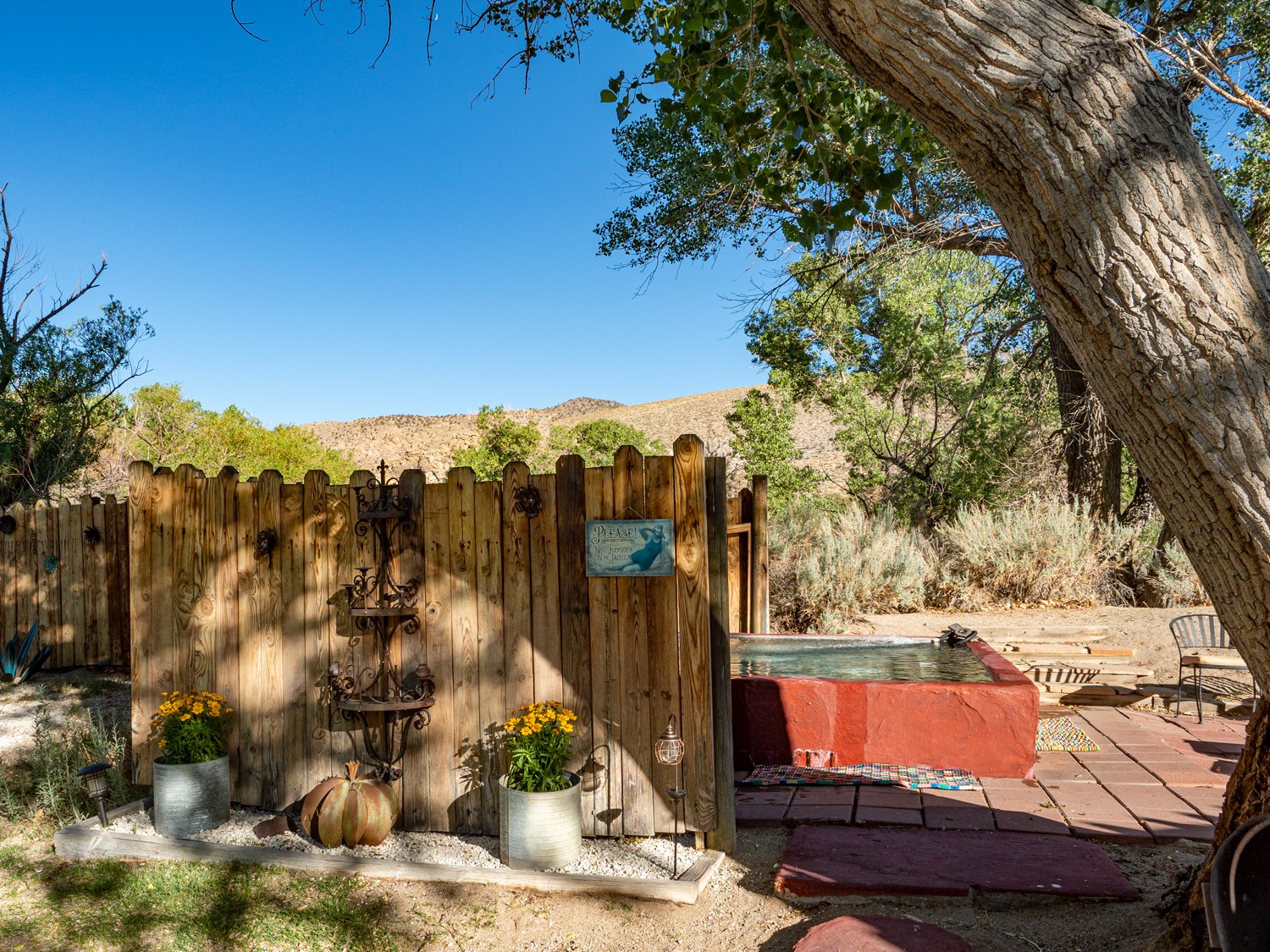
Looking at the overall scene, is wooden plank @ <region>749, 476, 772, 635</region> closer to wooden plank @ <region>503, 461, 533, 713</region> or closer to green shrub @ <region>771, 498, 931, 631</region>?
green shrub @ <region>771, 498, 931, 631</region>

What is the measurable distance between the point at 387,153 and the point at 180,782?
15.2 metres

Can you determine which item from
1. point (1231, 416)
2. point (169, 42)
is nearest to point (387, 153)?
point (169, 42)

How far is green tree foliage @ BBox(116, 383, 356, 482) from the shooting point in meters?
20.2

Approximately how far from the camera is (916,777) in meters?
5.10

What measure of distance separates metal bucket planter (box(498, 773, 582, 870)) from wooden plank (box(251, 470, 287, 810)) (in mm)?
1503

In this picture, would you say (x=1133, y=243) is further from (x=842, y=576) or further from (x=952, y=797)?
(x=842, y=576)

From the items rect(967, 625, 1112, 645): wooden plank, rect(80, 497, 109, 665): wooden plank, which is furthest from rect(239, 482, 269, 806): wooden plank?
rect(967, 625, 1112, 645): wooden plank

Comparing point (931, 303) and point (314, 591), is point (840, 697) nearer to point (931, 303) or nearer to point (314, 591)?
point (314, 591)

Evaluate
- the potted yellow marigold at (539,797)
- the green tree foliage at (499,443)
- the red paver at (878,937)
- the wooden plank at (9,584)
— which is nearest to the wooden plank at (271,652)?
the potted yellow marigold at (539,797)

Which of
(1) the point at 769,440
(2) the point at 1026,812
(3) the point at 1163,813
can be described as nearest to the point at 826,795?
(2) the point at 1026,812

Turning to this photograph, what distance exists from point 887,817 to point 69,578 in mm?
8382

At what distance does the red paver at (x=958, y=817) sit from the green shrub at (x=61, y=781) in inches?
168

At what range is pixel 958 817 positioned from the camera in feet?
14.6

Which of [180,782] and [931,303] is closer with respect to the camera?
[180,782]
